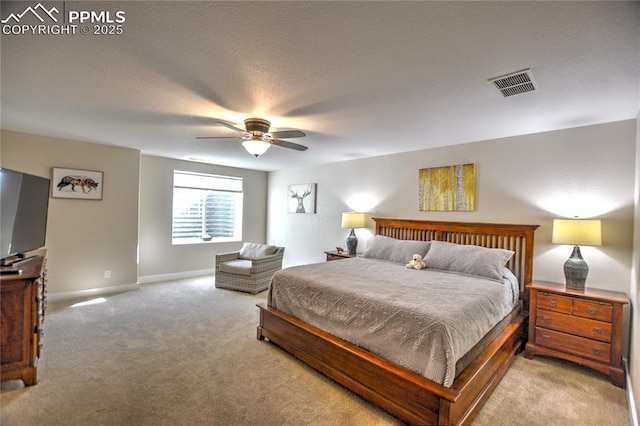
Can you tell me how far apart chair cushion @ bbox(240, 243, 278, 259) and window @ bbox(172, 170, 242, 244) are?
1.23 meters

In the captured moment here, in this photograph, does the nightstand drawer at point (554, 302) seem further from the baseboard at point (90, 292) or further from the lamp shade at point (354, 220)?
the baseboard at point (90, 292)

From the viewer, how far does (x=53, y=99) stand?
107 inches

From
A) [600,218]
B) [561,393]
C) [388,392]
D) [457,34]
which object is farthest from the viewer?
[600,218]

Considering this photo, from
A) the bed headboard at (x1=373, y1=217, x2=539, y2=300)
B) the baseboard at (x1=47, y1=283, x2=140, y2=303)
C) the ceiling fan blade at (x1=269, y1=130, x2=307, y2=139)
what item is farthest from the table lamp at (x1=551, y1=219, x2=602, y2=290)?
the baseboard at (x1=47, y1=283, x2=140, y2=303)

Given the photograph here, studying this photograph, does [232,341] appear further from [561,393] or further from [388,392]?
[561,393]

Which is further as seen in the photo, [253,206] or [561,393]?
[253,206]

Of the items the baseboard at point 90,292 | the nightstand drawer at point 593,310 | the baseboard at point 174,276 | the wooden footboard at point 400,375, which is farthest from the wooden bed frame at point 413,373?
the baseboard at point 174,276

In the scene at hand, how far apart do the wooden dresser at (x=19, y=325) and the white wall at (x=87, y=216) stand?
2506 millimetres

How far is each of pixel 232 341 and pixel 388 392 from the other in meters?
1.80

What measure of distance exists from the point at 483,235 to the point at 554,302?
3.78 feet

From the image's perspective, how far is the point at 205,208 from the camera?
6391 millimetres

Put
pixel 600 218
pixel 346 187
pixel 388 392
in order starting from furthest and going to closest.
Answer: pixel 346 187 → pixel 600 218 → pixel 388 392

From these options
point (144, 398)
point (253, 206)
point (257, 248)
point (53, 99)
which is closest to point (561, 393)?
point (144, 398)

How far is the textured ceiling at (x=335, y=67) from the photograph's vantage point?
1498 mm
